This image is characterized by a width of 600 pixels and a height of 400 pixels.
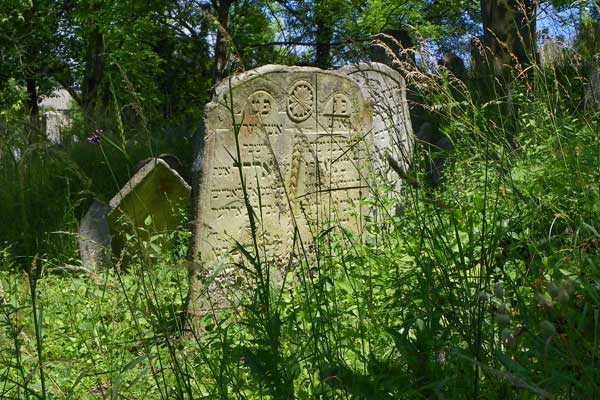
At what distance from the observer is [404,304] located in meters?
2.43

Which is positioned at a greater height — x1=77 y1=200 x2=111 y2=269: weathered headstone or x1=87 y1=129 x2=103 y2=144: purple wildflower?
x1=87 y1=129 x2=103 y2=144: purple wildflower

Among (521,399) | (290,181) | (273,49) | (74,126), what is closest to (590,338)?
(521,399)

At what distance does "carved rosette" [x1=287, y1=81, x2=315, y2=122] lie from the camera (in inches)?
195

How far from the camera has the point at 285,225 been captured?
199 inches

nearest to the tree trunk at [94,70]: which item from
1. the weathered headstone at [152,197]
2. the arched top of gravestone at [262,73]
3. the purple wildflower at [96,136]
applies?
the purple wildflower at [96,136]

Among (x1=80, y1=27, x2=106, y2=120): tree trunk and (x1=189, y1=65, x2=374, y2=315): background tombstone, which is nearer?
(x1=189, y1=65, x2=374, y2=315): background tombstone

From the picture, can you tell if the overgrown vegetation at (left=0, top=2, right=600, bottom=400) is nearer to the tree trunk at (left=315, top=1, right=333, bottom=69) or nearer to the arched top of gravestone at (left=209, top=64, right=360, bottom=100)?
the arched top of gravestone at (left=209, top=64, right=360, bottom=100)

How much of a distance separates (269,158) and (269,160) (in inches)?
1.2

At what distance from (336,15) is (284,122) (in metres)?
12.1

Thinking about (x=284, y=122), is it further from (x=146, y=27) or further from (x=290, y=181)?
(x=146, y=27)

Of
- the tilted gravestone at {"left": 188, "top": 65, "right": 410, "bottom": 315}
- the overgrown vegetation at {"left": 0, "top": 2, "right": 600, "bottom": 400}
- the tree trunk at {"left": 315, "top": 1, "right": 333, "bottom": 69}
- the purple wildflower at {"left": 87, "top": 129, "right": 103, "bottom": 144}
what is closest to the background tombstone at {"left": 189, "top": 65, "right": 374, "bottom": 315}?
the tilted gravestone at {"left": 188, "top": 65, "right": 410, "bottom": 315}

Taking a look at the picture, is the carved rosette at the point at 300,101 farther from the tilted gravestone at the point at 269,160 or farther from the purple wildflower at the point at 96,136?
the purple wildflower at the point at 96,136

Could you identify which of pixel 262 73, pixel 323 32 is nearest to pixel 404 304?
pixel 262 73

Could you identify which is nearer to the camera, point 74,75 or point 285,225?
point 285,225
